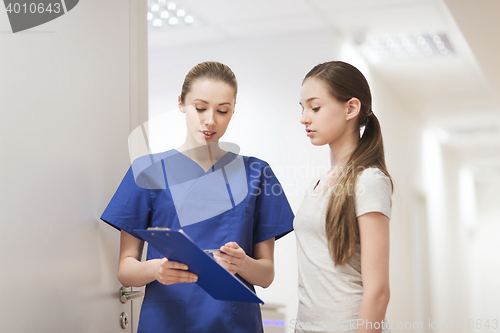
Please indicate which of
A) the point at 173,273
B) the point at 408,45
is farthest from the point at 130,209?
the point at 408,45

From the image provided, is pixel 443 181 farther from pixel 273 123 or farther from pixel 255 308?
pixel 255 308

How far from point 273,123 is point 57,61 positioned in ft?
6.19

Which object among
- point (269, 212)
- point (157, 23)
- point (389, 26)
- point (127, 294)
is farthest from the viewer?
point (157, 23)

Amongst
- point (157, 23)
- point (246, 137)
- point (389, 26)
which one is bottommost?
point (246, 137)

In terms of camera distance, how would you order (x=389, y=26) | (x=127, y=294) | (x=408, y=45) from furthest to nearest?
(x=408, y=45), (x=389, y=26), (x=127, y=294)

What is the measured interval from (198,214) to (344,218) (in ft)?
1.01

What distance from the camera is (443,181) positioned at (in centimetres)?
502

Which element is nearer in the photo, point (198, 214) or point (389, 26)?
point (198, 214)

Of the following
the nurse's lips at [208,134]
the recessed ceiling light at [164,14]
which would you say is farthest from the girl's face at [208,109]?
the recessed ceiling light at [164,14]

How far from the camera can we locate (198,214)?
101 centimetres

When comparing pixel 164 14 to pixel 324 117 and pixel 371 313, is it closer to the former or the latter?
pixel 324 117

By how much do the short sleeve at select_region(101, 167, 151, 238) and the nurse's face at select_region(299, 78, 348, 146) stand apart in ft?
1.24

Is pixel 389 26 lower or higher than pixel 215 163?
higher

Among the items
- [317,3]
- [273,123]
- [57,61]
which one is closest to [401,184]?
[273,123]
